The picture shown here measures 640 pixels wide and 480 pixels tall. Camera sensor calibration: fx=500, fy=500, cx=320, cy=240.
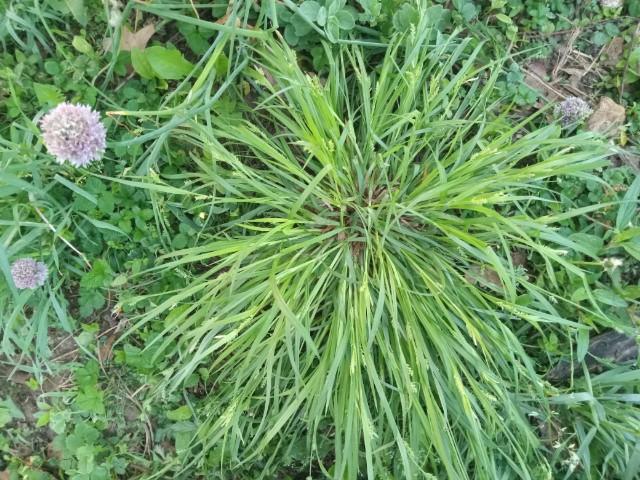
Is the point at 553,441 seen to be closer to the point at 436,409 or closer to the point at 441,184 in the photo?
the point at 436,409

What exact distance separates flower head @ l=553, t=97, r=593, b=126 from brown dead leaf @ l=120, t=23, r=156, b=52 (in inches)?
47.9

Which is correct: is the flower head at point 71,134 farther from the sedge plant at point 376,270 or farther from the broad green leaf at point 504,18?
the broad green leaf at point 504,18

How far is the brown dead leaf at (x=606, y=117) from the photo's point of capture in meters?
1.54

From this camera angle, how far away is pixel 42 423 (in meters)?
1.52

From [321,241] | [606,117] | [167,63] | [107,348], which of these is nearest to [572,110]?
[606,117]

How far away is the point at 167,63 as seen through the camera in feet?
4.42

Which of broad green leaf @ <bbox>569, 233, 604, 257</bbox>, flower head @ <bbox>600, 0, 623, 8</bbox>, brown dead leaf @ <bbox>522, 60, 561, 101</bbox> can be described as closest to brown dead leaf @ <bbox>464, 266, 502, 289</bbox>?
broad green leaf @ <bbox>569, 233, 604, 257</bbox>

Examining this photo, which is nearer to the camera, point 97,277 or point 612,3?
point 97,277

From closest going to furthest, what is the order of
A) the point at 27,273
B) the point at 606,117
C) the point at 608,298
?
the point at 27,273 → the point at 608,298 → the point at 606,117

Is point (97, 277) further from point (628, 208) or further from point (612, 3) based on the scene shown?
point (612, 3)

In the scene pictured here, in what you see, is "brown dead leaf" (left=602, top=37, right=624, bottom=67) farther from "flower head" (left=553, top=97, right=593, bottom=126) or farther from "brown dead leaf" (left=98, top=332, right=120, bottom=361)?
"brown dead leaf" (left=98, top=332, right=120, bottom=361)

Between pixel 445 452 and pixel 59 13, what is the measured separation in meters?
1.59

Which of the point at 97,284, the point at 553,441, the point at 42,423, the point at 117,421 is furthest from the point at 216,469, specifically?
the point at 553,441

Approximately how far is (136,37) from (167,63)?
0.59 ft
